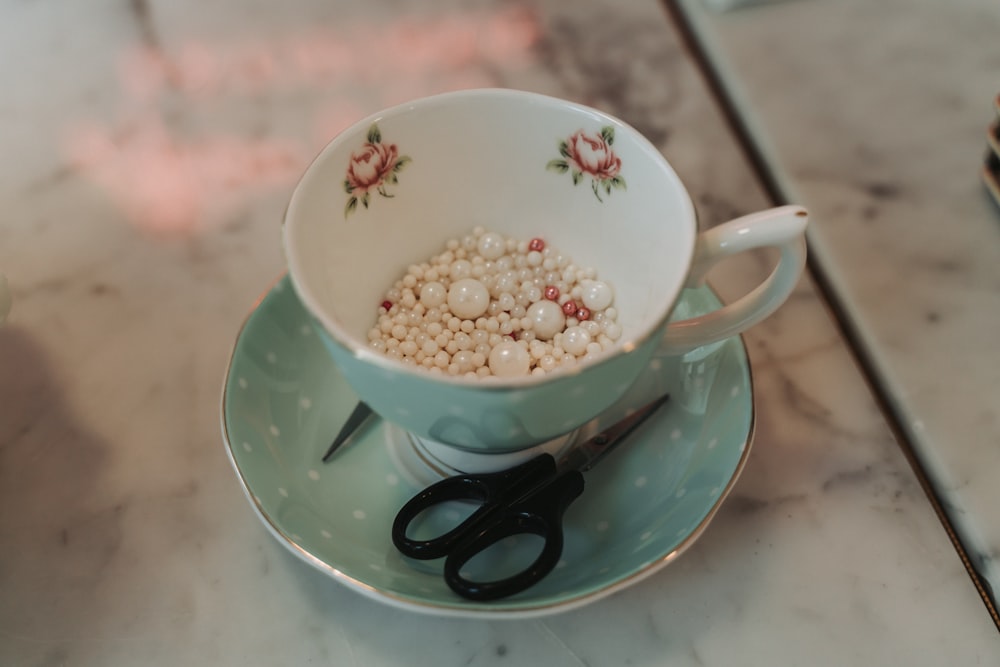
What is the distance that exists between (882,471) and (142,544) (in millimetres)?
392

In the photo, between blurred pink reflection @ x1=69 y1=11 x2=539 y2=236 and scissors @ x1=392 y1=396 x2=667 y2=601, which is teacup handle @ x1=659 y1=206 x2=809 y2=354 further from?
blurred pink reflection @ x1=69 y1=11 x2=539 y2=236

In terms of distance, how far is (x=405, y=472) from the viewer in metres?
0.42

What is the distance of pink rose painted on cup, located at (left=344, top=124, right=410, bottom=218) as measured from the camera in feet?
1.38

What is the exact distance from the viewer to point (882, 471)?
447 mm

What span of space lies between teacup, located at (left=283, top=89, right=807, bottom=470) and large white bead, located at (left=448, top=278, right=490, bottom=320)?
0.13 ft

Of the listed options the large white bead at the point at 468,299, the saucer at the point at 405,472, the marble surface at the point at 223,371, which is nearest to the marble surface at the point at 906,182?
the marble surface at the point at 223,371

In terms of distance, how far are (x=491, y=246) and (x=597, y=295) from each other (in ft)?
0.23

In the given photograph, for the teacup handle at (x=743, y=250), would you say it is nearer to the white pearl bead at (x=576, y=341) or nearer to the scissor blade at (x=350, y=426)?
the white pearl bead at (x=576, y=341)

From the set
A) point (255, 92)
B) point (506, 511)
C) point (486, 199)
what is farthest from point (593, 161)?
point (255, 92)

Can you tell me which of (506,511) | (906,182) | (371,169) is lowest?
(906,182)

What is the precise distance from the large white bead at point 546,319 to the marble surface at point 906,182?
0.65 ft

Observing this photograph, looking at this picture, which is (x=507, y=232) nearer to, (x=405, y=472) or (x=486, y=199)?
(x=486, y=199)

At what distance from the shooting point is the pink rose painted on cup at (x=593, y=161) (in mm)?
427

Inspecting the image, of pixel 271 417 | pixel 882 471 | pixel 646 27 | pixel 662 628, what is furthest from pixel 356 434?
pixel 646 27
